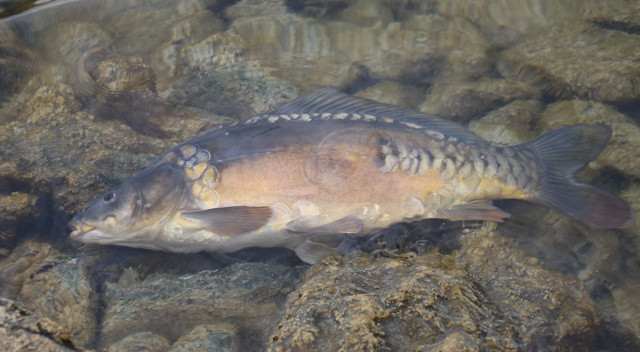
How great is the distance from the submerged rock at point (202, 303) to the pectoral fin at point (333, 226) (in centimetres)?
35

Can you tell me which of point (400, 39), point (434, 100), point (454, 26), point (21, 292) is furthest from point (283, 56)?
point (21, 292)

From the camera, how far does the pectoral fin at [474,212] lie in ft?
9.68

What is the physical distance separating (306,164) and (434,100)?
252 centimetres

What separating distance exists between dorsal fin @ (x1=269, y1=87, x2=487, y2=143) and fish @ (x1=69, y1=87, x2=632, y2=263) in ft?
0.54

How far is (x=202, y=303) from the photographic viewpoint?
285 cm

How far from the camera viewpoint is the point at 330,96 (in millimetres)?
3518

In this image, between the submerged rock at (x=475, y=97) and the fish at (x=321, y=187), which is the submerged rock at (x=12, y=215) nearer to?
the fish at (x=321, y=187)

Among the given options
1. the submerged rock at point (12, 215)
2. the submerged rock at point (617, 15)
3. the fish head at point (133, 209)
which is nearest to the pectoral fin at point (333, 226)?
the fish head at point (133, 209)

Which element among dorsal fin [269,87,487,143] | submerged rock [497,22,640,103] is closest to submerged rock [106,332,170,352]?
dorsal fin [269,87,487,143]

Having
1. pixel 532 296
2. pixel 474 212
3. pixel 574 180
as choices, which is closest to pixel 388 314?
pixel 532 296

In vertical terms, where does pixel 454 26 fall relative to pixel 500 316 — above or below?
above

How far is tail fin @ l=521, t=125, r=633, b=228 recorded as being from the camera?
2982 millimetres

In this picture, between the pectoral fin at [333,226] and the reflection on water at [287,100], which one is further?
the pectoral fin at [333,226]

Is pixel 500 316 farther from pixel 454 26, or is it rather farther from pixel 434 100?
pixel 454 26
